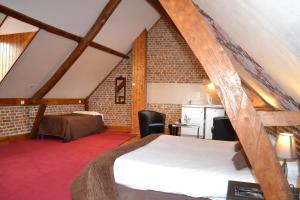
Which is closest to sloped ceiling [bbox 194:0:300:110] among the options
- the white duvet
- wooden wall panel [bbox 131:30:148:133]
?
the white duvet

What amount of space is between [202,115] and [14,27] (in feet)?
15.9

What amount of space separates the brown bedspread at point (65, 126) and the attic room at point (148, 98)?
33 millimetres

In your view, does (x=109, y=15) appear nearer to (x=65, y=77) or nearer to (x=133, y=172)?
(x=65, y=77)

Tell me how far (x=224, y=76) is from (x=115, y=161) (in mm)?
1513

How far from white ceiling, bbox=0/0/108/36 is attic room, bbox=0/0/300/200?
0.08 feet

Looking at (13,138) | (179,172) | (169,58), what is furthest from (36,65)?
(179,172)

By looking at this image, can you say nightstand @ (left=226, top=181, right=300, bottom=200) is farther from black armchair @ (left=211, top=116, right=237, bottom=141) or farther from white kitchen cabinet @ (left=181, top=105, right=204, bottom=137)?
white kitchen cabinet @ (left=181, top=105, right=204, bottom=137)

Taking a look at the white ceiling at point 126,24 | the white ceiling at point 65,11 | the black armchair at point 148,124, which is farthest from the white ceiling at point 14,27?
the black armchair at point 148,124

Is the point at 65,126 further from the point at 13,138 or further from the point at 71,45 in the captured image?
the point at 71,45

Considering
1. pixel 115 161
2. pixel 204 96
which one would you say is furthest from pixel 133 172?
pixel 204 96

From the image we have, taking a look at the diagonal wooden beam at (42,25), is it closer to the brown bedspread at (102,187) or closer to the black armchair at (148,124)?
the black armchair at (148,124)

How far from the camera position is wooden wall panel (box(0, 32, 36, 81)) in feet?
16.8

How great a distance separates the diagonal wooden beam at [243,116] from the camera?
1.68 m

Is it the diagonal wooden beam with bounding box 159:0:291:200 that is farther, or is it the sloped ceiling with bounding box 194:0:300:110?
the diagonal wooden beam with bounding box 159:0:291:200
